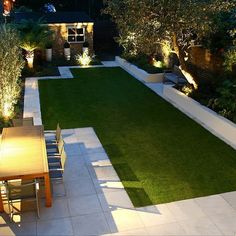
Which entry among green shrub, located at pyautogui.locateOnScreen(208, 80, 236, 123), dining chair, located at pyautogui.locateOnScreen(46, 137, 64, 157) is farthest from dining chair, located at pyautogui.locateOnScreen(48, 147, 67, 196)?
green shrub, located at pyautogui.locateOnScreen(208, 80, 236, 123)

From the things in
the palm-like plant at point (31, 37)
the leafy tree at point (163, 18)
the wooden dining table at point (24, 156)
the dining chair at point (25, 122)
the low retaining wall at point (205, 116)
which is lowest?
the low retaining wall at point (205, 116)

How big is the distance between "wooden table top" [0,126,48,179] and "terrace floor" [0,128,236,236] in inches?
36.2

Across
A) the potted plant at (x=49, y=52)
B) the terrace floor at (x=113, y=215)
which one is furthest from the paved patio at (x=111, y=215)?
the potted plant at (x=49, y=52)

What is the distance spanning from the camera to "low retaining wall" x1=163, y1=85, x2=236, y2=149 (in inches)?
406

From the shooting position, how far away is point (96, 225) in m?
6.48

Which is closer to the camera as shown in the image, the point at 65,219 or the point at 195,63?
the point at 65,219

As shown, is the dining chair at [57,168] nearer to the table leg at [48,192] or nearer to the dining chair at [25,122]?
the table leg at [48,192]

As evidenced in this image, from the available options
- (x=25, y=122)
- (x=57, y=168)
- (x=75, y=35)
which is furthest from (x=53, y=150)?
(x=75, y=35)

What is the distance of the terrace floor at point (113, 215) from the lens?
20.8 ft

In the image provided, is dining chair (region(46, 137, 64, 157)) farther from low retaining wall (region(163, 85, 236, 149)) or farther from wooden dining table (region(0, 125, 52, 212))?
low retaining wall (region(163, 85, 236, 149))

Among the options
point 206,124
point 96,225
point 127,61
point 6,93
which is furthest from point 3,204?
point 127,61

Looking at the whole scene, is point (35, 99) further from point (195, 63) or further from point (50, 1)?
point (50, 1)

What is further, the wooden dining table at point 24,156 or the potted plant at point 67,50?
the potted plant at point 67,50

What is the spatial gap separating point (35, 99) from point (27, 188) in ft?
28.8
